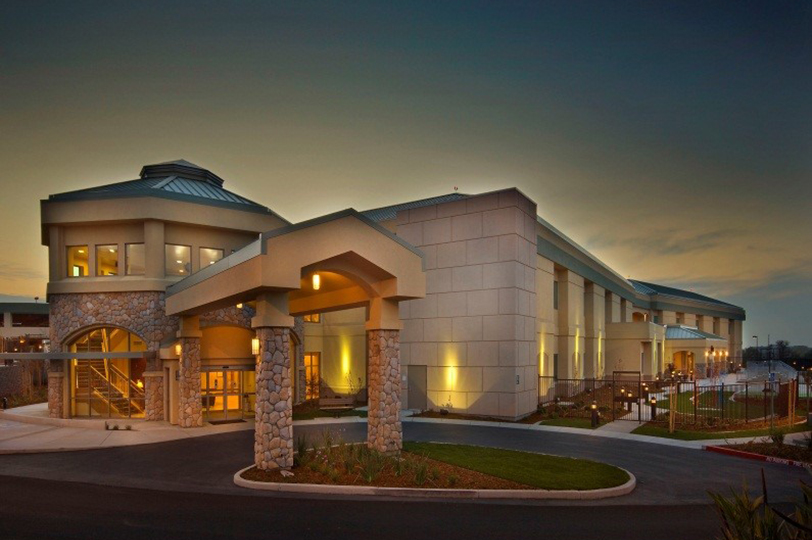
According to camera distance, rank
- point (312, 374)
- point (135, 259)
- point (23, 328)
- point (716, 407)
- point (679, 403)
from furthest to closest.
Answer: point (23, 328) → point (312, 374) → point (679, 403) → point (716, 407) → point (135, 259)

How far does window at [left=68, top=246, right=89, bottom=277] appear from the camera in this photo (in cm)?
2723

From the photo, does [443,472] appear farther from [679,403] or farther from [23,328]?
[23,328]

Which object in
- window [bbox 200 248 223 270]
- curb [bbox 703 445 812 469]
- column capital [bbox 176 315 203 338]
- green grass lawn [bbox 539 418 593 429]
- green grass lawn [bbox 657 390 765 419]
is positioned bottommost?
green grass lawn [bbox 657 390 765 419]

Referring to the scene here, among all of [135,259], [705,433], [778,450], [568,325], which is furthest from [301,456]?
[568,325]

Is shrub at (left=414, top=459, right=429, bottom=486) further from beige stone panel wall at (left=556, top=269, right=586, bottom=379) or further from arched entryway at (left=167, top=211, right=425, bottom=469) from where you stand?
beige stone panel wall at (left=556, top=269, right=586, bottom=379)

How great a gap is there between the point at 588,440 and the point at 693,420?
6938 mm

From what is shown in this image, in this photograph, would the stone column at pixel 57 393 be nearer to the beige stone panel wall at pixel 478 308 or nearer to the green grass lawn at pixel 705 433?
the beige stone panel wall at pixel 478 308

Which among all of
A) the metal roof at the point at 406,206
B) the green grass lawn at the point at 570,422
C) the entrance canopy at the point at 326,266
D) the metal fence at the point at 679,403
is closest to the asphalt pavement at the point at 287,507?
the entrance canopy at the point at 326,266

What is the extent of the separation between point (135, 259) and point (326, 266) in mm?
15301

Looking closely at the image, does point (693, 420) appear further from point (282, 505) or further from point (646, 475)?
point (282, 505)

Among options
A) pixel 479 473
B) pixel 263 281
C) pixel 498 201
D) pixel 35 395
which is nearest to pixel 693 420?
pixel 498 201

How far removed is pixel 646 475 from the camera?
14.9 meters

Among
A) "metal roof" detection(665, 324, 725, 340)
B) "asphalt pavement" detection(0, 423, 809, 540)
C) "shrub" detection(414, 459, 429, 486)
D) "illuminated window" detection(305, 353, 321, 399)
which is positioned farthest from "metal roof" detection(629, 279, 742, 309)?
"shrub" detection(414, 459, 429, 486)

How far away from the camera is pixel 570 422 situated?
24.5m
